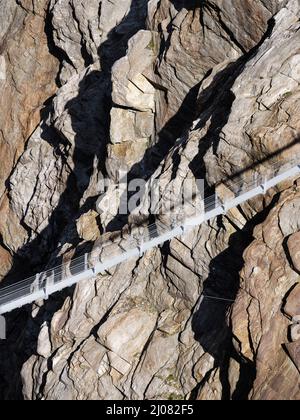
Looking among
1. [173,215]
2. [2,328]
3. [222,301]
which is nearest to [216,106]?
[173,215]

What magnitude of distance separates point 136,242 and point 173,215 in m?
1.93

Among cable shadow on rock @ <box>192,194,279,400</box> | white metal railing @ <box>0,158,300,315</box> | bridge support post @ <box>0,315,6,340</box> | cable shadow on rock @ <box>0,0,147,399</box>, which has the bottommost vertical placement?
cable shadow on rock @ <box>192,194,279,400</box>

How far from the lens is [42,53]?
167 ft

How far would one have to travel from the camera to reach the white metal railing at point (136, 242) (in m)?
28.3

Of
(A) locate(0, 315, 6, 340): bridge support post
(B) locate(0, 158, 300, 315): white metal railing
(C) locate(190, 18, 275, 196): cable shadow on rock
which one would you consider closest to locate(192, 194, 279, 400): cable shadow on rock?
(B) locate(0, 158, 300, 315): white metal railing

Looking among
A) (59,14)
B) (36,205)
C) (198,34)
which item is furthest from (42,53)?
(198,34)

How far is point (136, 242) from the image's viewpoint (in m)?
32.0

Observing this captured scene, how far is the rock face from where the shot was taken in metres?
26.3

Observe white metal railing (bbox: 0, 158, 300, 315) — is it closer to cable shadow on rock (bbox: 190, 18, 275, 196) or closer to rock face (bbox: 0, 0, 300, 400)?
rock face (bbox: 0, 0, 300, 400)

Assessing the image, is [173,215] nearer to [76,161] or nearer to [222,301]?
[222,301]

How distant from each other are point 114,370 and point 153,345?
1673 millimetres

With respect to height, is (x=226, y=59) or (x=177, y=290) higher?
(x=226, y=59)

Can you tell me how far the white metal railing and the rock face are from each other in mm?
269

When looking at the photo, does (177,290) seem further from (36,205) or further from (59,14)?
(59,14)
